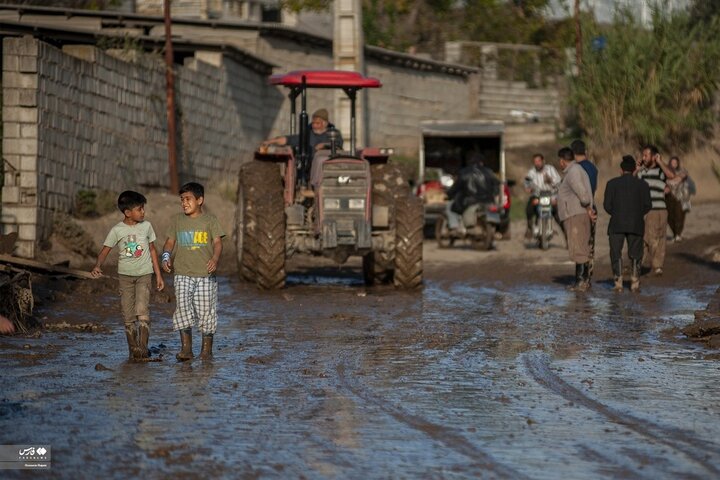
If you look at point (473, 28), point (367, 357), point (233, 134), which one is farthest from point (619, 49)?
point (367, 357)

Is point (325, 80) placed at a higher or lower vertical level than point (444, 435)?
higher

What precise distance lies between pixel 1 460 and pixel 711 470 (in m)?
3.52

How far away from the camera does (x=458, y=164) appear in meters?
32.5

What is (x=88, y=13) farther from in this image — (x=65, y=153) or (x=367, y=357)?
(x=367, y=357)

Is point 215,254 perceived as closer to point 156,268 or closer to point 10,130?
point 156,268

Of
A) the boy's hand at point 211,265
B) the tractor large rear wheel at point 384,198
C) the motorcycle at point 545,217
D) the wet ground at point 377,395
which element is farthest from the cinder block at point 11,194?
the motorcycle at point 545,217

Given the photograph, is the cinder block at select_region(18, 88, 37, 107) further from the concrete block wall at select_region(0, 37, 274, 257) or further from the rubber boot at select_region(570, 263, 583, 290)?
the rubber boot at select_region(570, 263, 583, 290)

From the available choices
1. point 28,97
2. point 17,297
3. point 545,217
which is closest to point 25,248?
point 28,97

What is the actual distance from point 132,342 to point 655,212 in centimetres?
1046

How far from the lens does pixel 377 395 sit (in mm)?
9383

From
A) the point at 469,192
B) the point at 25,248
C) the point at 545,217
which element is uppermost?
the point at 469,192

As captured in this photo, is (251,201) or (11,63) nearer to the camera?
(251,201)

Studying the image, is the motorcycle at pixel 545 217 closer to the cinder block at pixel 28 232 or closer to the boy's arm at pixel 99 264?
the cinder block at pixel 28 232

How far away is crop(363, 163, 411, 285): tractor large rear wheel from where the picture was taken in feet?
58.6
